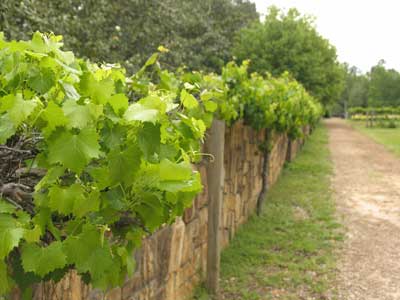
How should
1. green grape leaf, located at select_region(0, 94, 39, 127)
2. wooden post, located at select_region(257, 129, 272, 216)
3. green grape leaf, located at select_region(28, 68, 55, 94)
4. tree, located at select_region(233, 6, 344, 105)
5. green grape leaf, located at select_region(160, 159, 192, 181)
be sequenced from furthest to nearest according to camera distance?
tree, located at select_region(233, 6, 344, 105) → wooden post, located at select_region(257, 129, 272, 216) → green grape leaf, located at select_region(160, 159, 192, 181) → green grape leaf, located at select_region(28, 68, 55, 94) → green grape leaf, located at select_region(0, 94, 39, 127)

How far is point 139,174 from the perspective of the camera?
1365mm

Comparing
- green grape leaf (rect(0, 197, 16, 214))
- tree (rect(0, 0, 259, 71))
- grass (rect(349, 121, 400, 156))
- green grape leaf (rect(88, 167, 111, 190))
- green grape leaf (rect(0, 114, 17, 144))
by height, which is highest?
tree (rect(0, 0, 259, 71))

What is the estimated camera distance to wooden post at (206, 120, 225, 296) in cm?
459

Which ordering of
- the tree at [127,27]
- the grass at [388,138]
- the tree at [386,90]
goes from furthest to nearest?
the tree at [386,90], the grass at [388,138], the tree at [127,27]

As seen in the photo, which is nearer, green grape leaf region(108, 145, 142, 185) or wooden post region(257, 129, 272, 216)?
green grape leaf region(108, 145, 142, 185)


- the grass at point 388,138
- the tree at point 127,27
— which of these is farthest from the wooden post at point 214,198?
the grass at point 388,138

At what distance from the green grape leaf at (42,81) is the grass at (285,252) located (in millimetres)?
3529

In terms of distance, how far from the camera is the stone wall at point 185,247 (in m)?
2.66

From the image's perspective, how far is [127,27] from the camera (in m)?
13.9

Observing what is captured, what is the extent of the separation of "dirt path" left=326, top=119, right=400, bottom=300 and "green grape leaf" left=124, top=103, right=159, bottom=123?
4046mm

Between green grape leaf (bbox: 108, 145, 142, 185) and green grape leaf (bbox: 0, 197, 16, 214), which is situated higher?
green grape leaf (bbox: 108, 145, 142, 185)

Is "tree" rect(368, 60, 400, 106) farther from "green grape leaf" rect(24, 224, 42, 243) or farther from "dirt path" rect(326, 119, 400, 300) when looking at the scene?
"green grape leaf" rect(24, 224, 42, 243)

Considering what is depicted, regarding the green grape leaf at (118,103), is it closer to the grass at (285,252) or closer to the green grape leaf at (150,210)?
the green grape leaf at (150,210)

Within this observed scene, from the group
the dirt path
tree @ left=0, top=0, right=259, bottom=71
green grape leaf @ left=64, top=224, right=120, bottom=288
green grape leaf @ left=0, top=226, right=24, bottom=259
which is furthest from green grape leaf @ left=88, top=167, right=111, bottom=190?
tree @ left=0, top=0, right=259, bottom=71
